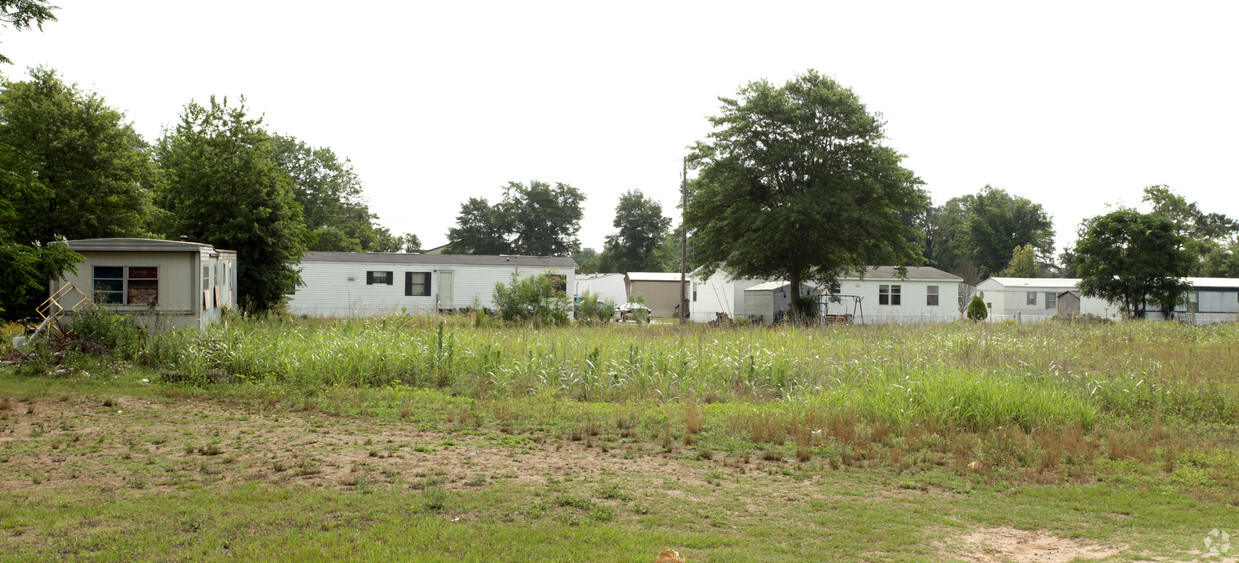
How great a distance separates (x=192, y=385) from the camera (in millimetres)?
10492

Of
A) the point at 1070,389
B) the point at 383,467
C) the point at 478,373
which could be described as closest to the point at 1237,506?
the point at 1070,389

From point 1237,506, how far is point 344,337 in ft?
37.1

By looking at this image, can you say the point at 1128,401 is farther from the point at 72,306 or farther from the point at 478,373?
the point at 72,306

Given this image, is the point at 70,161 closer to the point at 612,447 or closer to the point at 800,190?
the point at 612,447

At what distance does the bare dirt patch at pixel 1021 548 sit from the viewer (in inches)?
168

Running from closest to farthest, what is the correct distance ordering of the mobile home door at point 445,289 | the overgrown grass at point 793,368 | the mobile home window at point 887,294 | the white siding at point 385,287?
the overgrown grass at point 793,368
the white siding at point 385,287
the mobile home door at point 445,289
the mobile home window at point 887,294

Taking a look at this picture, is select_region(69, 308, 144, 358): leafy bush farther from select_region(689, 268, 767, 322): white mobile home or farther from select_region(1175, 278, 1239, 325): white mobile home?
select_region(1175, 278, 1239, 325): white mobile home

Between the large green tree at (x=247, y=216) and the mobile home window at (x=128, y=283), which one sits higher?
the large green tree at (x=247, y=216)

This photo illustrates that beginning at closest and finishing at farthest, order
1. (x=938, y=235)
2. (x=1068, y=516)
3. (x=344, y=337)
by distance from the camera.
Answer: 1. (x=1068, y=516)
2. (x=344, y=337)
3. (x=938, y=235)

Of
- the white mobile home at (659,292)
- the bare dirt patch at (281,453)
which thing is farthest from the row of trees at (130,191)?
the white mobile home at (659,292)

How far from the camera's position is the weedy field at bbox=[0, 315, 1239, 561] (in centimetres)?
449

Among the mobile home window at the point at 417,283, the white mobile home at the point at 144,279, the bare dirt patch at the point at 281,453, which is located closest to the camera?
the bare dirt patch at the point at 281,453

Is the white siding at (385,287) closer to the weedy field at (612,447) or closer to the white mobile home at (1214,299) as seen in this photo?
the weedy field at (612,447)

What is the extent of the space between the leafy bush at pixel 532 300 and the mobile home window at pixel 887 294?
56.8ft
